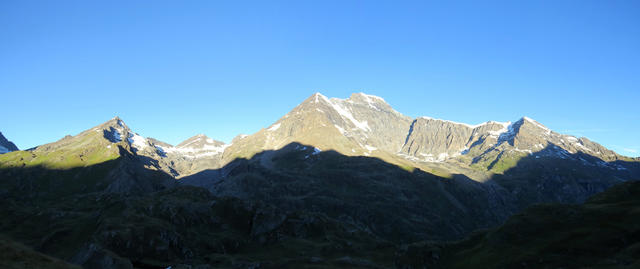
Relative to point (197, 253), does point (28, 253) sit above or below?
above

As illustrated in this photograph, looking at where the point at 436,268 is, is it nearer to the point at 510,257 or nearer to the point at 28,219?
the point at 510,257

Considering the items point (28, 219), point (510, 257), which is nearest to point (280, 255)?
point (510, 257)

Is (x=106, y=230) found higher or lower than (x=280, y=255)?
higher

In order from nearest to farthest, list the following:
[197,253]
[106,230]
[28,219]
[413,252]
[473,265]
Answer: [473,265] < [413,252] < [106,230] < [197,253] < [28,219]

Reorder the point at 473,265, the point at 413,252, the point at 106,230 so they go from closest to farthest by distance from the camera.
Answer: the point at 473,265 < the point at 413,252 < the point at 106,230

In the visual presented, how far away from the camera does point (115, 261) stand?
4820 inches

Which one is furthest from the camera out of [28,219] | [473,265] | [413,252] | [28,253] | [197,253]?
[28,219]

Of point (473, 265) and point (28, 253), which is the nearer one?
point (28, 253)

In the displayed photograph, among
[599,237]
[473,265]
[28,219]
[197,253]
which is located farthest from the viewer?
[28,219]

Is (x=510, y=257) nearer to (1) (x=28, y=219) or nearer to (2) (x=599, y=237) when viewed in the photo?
(2) (x=599, y=237)

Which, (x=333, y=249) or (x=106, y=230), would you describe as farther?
(x=333, y=249)

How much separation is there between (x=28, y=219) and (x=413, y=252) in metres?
212

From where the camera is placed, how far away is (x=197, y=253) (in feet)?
534

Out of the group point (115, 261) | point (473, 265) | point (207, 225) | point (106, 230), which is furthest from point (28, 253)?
point (207, 225)
